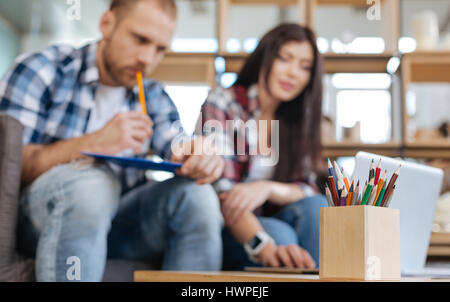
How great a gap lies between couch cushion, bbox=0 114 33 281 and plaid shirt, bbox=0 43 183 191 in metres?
0.18

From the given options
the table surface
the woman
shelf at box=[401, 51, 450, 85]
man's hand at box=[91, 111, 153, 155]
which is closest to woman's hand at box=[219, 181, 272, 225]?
the woman

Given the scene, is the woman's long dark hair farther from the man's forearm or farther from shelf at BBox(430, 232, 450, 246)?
the man's forearm

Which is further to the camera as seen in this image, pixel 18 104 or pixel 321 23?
pixel 321 23

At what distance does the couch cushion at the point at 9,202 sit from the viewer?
671 millimetres

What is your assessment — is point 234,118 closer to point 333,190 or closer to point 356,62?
point 356,62

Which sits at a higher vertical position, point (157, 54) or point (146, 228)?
point (157, 54)

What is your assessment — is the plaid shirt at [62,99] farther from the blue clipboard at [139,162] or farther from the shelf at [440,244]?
the shelf at [440,244]

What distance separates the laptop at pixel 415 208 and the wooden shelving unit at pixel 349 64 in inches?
32.6

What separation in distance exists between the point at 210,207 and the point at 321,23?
1.55 meters

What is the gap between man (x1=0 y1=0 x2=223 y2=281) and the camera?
0.67 metres

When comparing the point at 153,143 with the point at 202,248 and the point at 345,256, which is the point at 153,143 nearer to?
the point at 202,248

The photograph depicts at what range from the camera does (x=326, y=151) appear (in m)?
1.53
